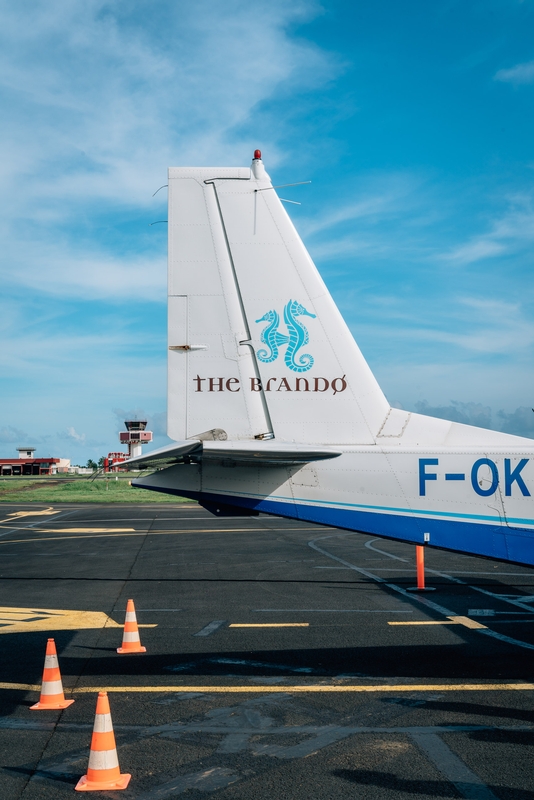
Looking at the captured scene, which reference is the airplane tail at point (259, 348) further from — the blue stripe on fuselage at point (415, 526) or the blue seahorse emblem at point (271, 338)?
the blue stripe on fuselage at point (415, 526)

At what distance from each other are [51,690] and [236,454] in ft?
9.96

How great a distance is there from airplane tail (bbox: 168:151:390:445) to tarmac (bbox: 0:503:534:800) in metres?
2.83

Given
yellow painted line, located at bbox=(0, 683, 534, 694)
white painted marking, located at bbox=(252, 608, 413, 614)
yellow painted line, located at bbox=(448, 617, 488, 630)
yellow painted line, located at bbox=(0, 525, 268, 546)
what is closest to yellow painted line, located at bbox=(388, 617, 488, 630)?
yellow painted line, located at bbox=(448, 617, 488, 630)

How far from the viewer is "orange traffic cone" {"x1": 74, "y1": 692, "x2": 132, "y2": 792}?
5133mm

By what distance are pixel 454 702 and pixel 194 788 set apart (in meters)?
3.12

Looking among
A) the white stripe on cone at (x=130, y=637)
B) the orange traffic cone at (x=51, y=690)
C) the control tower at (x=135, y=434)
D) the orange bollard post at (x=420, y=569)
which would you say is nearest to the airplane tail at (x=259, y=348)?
the orange traffic cone at (x=51, y=690)

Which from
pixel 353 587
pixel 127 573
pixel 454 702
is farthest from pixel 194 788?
pixel 127 573

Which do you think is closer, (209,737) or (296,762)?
(296,762)

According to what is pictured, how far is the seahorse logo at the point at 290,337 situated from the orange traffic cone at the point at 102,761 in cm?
413

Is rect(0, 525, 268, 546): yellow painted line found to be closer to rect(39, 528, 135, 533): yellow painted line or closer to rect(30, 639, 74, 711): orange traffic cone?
rect(39, 528, 135, 533): yellow painted line

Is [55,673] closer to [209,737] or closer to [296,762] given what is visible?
[209,737]

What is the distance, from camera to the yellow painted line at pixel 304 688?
745cm

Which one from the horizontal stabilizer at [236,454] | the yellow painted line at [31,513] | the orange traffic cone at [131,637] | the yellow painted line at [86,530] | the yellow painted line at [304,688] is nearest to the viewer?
the horizontal stabilizer at [236,454]

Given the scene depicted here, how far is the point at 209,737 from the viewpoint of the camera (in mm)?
6148
